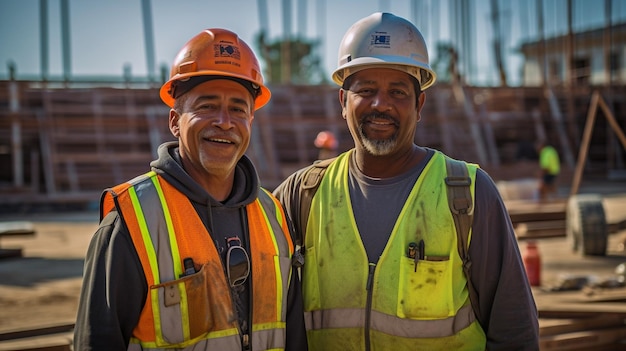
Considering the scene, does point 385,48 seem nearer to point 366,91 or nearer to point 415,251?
point 366,91

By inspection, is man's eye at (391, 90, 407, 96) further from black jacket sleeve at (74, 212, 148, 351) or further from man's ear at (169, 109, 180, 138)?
black jacket sleeve at (74, 212, 148, 351)

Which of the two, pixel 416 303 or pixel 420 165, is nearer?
pixel 416 303

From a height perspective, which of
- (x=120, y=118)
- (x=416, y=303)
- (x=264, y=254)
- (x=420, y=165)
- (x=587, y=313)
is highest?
(x=120, y=118)

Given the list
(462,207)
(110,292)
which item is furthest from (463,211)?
(110,292)

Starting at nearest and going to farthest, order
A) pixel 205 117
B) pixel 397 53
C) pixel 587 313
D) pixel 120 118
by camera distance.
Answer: pixel 205 117 → pixel 397 53 → pixel 587 313 → pixel 120 118

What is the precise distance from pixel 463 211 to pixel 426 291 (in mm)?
371

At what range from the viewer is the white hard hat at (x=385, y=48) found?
8.81 ft

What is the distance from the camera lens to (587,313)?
5.01 m

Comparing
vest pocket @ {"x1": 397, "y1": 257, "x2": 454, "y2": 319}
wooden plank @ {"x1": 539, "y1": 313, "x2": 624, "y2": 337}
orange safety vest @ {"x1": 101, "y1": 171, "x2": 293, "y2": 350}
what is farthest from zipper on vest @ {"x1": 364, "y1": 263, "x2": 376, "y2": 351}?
wooden plank @ {"x1": 539, "y1": 313, "x2": 624, "y2": 337}

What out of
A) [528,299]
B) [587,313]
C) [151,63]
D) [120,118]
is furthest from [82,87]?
[528,299]

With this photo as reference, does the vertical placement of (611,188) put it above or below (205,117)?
below

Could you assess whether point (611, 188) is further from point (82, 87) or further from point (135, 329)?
point (135, 329)

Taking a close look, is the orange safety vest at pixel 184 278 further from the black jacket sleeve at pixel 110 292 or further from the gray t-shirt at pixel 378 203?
the gray t-shirt at pixel 378 203

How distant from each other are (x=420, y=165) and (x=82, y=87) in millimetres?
17774
